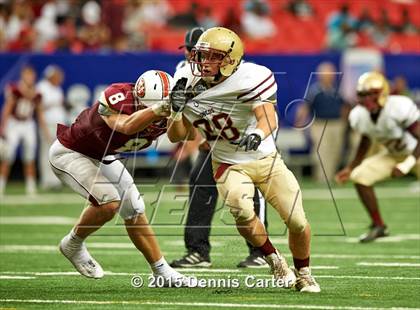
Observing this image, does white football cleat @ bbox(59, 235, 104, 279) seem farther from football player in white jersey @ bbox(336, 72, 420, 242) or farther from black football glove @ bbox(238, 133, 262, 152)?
football player in white jersey @ bbox(336, 72, 420, 242)

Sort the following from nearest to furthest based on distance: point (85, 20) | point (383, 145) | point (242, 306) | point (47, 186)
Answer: point (242, 306) → point (383, 145) → point (47, 186) → point (85, 20)

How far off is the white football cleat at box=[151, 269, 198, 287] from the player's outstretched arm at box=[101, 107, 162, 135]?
3.01ft

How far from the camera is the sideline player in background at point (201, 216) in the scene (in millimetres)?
7547

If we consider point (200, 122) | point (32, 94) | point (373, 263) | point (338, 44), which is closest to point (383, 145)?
point (373, 263)

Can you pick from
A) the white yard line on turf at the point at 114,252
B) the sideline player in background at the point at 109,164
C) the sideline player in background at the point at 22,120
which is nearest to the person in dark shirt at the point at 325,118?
the sideline player in background at the point at 22,120

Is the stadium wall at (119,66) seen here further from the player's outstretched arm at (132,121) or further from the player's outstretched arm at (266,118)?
the player's outstretched arm at (266,118)

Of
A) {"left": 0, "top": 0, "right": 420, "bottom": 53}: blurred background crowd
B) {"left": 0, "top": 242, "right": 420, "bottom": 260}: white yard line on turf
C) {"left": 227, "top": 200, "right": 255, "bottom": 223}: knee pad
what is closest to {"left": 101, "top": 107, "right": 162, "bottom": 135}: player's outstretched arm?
{"left": 227, "top": 200, "right": 255, "bottom": 223}: knee pad

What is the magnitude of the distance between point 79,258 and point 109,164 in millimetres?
595

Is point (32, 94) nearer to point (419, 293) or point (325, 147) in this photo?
point (325, 147)

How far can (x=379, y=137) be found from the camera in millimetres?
9625

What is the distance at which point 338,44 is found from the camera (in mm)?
17203

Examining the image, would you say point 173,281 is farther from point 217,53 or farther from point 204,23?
point 204,23

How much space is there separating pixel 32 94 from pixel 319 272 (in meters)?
8.12

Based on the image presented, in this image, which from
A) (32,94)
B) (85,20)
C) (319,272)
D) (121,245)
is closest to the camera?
(319,272)
